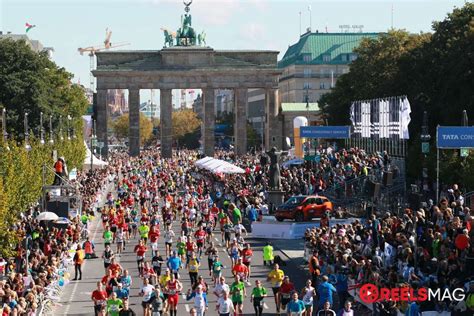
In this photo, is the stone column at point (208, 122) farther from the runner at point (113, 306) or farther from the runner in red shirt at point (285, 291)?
the runner at point (113, 306)

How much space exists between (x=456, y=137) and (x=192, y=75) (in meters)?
109

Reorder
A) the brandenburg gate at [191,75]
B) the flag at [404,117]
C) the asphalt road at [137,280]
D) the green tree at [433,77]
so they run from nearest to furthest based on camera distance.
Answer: the asphalt road at [137,280] < the flag at [404,117] < the green tree at [433,77] < the brandenburg gate at [191,75]

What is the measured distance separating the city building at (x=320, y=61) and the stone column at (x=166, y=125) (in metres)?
36.9

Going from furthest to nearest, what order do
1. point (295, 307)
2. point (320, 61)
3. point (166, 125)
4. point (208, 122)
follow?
point (320, 61) → point (208, 122) → point (166, 125) → point (295, 307)

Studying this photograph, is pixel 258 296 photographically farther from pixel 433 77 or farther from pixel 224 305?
pixel 433 77

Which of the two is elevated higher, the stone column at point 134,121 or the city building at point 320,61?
the city building at point 320,61

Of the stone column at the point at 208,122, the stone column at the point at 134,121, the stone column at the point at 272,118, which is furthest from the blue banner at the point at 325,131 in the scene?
the stone column at the point at 134,121

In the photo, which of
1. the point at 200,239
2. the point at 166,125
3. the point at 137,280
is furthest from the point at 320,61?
the point at 137,280

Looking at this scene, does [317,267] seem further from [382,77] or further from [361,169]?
[382,77]

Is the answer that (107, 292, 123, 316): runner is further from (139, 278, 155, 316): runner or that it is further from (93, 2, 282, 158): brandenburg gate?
(93, 2, 282, 158): brandenburg gate

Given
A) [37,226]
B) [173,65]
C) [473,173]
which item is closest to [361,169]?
[473,173]

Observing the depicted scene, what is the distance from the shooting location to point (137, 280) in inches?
1625

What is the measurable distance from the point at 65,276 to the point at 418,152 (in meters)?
32.0

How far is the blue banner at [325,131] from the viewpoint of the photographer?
257 feet
